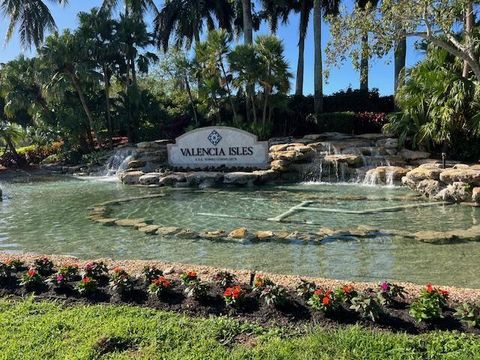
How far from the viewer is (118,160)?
21.6m

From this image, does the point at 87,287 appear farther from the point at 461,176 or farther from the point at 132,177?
the point at 132,177

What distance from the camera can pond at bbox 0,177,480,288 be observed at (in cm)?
607

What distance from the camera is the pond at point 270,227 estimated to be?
A: 6.07 m

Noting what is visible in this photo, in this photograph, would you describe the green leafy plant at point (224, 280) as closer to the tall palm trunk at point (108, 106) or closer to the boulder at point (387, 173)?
the boulder at point (387, 173)

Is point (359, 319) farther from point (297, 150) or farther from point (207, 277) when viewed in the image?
point (297, 150)

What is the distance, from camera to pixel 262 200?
1190 cm

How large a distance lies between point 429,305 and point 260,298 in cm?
153

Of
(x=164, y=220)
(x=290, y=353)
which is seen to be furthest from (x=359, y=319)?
(x=164, y=220)

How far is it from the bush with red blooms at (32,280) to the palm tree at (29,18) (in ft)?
91.1

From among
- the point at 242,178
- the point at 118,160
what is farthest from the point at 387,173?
the point at 118,160

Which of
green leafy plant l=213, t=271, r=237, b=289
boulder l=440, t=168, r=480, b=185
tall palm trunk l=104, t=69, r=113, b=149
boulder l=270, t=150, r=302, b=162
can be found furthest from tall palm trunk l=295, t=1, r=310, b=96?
green leafy plant l=213, t=271, r=237, b=289

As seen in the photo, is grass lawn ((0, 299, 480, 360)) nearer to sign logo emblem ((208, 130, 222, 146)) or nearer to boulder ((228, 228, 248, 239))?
boulder ((228, 228, 248, 239))

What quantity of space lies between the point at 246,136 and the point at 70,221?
9531 mm

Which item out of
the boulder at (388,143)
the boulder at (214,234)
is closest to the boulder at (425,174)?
the boulder at (388,143)
